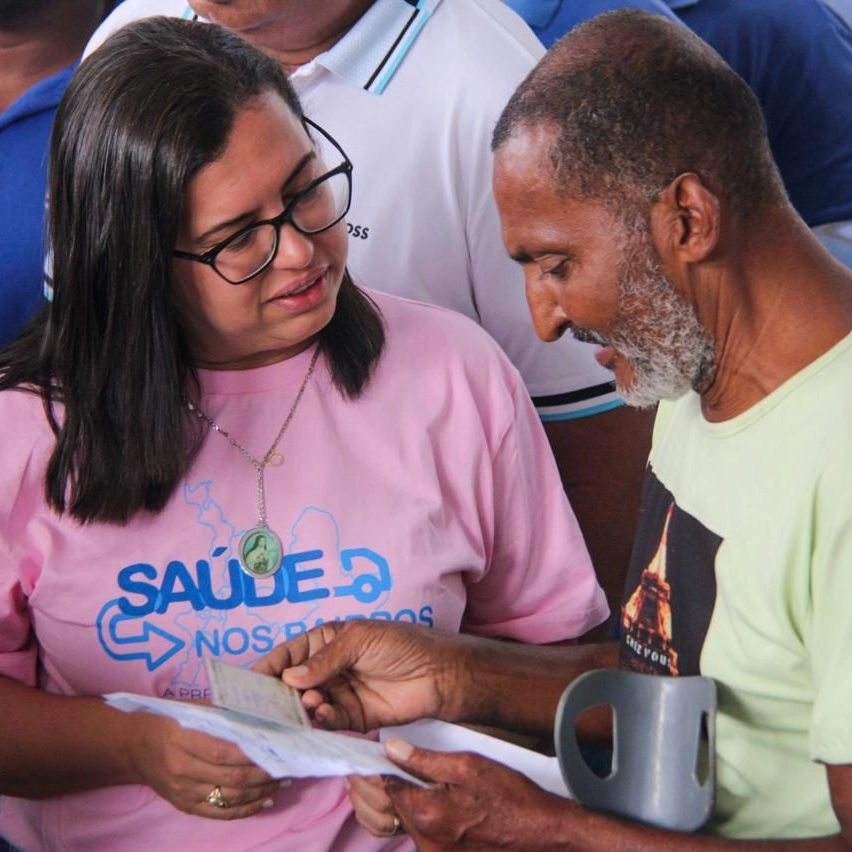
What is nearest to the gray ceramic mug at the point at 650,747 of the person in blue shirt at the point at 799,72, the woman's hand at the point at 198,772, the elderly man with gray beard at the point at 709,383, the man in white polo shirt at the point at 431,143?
the elderly man with gray beard at the point at 709,383

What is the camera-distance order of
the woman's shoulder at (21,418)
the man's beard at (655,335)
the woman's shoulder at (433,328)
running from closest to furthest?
1. the man's beard at (655,335)
2. the woman's shoulder at (21,418)
3. the woman's shoulder at (433,328)

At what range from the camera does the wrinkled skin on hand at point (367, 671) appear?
1778 millimetres

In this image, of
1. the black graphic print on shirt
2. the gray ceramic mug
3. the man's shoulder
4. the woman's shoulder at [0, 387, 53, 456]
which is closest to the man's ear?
the black graphic print on shirt

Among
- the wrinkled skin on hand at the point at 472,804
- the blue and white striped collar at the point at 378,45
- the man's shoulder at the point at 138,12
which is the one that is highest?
the man's shoulder at the point at 138,12

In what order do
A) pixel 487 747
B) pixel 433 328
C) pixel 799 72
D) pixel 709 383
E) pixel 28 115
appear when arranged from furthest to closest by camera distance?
pixel 799 72
pixel 28 115
pixel 433 328
pixel 487 747
pixel 709 383

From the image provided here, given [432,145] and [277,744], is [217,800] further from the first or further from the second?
[432,145]

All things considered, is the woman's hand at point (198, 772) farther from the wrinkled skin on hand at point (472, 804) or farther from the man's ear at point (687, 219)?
the man's ear at point (687, 219)

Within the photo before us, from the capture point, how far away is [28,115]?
8.26 ft

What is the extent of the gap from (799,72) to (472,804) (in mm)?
1804

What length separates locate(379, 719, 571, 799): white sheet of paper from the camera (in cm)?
170

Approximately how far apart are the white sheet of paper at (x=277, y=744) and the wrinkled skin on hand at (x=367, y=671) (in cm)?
20

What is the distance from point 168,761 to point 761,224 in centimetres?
98

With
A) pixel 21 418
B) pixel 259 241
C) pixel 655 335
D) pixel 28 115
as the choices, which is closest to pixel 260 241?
pixel 259 241

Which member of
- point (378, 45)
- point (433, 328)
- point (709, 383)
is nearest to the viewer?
point (709, 383)
